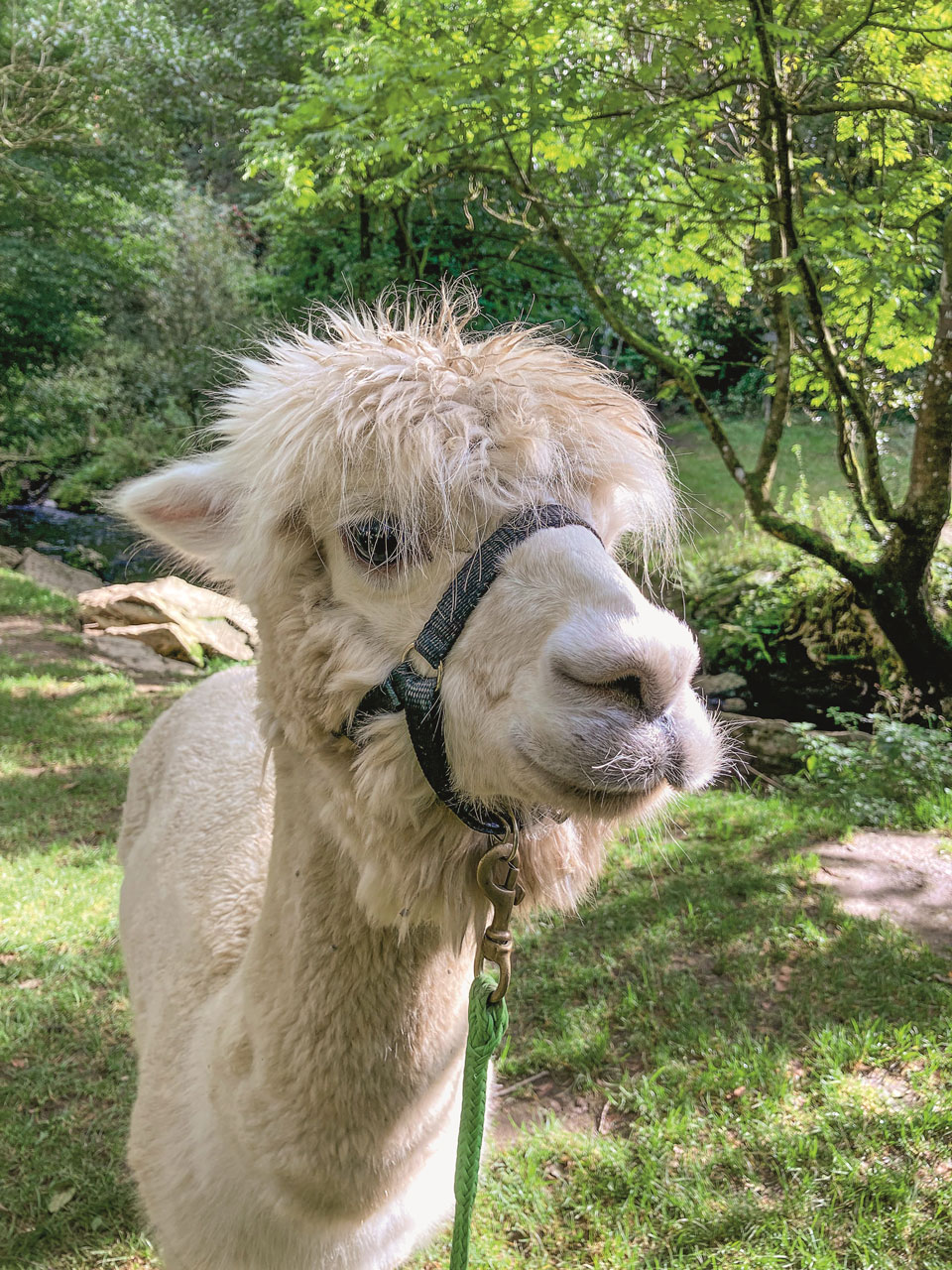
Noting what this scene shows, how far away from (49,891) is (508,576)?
13.1ft

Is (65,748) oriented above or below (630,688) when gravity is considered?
below

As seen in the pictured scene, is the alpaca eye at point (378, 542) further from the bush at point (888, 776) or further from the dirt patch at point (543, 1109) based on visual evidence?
the bush at point (888, 776)

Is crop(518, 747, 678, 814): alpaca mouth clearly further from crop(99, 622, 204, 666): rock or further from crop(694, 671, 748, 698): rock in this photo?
crop(99, 622, 204, 666): rock

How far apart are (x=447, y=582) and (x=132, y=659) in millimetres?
7543

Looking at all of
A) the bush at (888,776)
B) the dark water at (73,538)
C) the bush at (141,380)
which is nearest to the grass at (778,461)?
the bush at (888,776)

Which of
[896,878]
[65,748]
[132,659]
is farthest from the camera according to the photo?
[132,659]

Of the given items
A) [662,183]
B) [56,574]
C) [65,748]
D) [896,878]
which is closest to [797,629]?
[896,878]

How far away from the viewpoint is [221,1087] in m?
1.64

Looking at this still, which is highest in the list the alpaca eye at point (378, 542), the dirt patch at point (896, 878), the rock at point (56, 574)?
the alpaca eye at point (378, 542)

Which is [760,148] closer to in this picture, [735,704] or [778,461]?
[735,704]

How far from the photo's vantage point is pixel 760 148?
15.8ft

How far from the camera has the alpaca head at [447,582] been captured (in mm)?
1104

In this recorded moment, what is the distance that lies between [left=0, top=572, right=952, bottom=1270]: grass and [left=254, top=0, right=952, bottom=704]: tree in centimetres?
237

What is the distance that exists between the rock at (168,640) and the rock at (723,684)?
492cm
